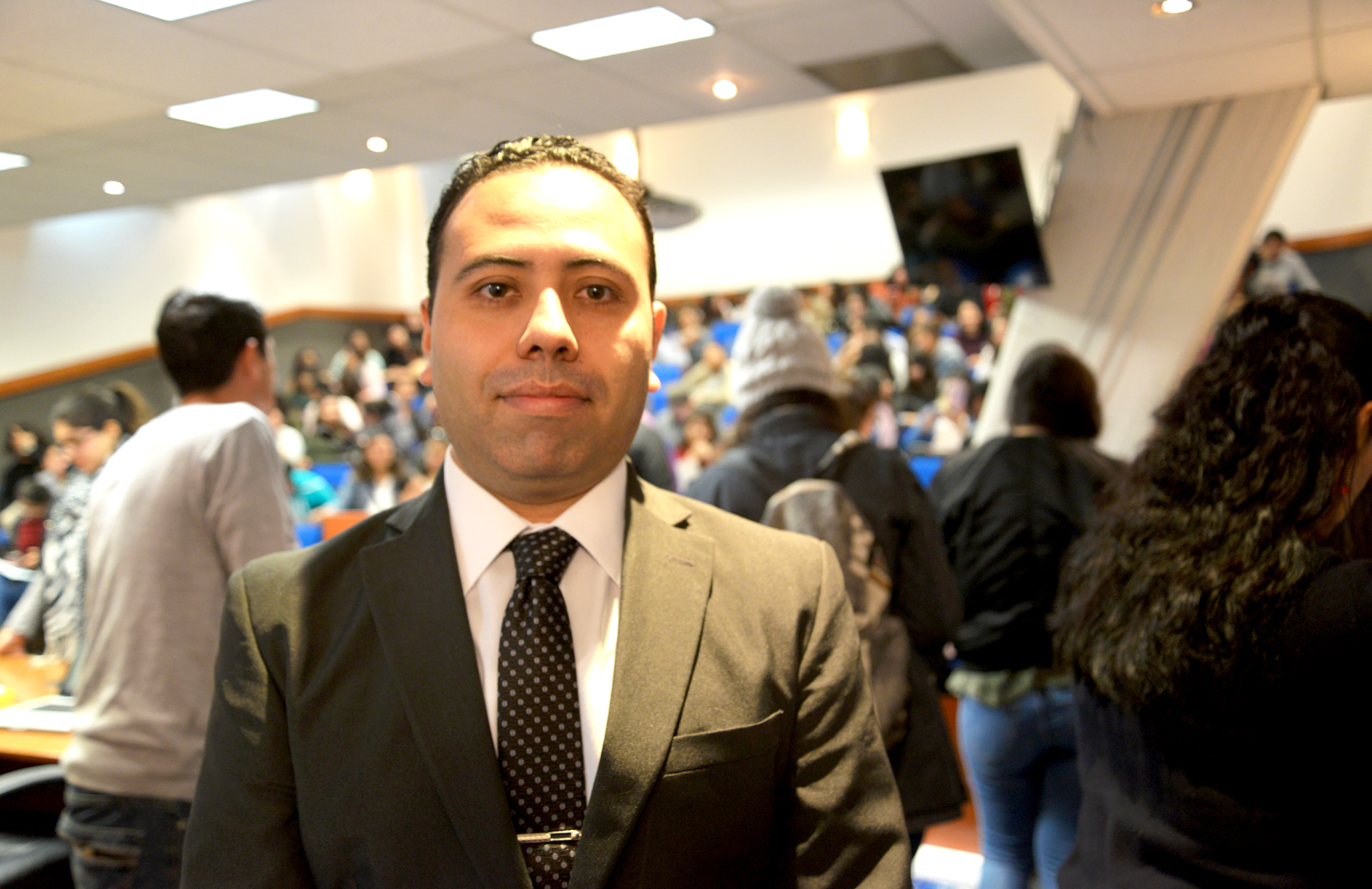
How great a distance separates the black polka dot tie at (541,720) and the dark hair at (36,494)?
3.81 m

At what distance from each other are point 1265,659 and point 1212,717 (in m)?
0.09

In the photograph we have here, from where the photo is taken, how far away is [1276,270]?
732 cm

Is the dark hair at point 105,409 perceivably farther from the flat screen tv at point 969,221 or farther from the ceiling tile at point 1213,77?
the ceiling tile at point 1213,77

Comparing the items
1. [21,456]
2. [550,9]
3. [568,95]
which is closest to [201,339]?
[568,95]

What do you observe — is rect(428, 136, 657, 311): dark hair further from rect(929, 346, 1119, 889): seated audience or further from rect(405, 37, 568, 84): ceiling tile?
rect(929, 346, 1119, 889): seated audience

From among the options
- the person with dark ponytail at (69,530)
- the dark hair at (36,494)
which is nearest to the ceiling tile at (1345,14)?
the person with dark ponytail at (69,530)

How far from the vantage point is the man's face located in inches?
39.1

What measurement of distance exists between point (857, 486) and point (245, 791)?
54.8 inches

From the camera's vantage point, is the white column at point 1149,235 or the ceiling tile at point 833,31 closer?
the ceiling tile at point 833,31

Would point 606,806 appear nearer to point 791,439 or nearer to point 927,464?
point 791,439

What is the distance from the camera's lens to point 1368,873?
1.13 meters

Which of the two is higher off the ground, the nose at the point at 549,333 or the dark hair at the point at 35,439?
the nose at the point at 549,333

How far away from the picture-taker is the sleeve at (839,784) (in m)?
1.03

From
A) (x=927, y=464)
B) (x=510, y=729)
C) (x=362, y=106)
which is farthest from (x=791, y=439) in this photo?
(x=927, y=464)
